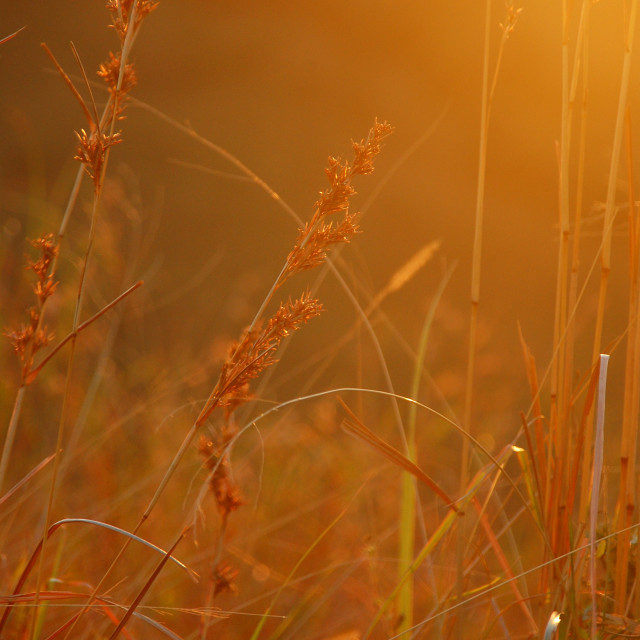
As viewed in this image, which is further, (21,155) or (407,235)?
(407,235)

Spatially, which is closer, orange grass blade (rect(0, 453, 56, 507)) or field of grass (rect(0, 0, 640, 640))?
Answer: orange grass blade (rect(0, 453, 56, 507))

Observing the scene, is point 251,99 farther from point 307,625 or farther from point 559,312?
point 559,312

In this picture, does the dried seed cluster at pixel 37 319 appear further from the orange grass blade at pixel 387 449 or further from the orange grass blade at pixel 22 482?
the orange grass blade at pixel 387 449

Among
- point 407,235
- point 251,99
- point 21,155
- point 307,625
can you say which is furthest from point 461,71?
point 307,625

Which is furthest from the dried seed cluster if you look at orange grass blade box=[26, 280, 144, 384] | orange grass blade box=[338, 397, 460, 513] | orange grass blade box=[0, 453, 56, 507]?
orange grass blade box=[338, 397, 460, 513]

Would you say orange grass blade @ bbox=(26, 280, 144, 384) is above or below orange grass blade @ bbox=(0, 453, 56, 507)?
above

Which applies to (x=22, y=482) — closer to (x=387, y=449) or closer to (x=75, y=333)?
(x=75, y=333)

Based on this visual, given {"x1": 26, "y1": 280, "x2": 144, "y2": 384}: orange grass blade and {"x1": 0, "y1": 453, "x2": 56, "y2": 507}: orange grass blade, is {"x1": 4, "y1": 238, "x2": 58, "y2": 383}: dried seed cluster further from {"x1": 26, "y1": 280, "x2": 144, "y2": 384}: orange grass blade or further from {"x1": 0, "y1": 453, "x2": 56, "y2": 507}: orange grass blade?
{"x1": 0, "y1": 453, "x2": 56, "y2": 507}: orange grass blade

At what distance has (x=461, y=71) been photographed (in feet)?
8.46

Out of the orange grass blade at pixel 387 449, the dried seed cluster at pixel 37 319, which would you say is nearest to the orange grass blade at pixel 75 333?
the dried seed cluster at pixel 37 319

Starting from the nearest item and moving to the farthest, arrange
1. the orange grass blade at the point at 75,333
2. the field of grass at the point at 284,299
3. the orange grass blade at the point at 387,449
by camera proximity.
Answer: the orange grass blade at the point at 75,333
the orange grass blade at the point at 387,449
the field of grass at the point at 284,299

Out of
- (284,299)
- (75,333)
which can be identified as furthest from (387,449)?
(284,299)

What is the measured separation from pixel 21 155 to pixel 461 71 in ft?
5.29

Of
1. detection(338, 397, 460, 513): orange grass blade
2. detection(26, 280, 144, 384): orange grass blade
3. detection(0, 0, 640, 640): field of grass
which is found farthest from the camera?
detection(0, 0, 640, 640): field of grass
